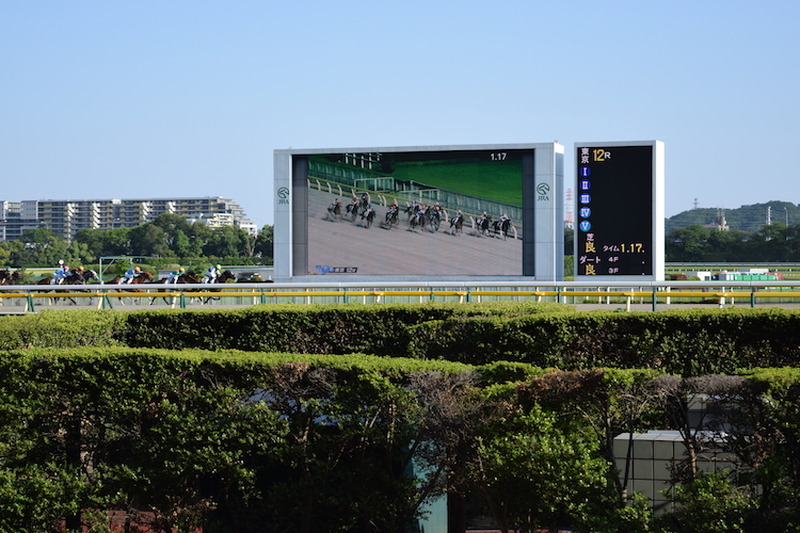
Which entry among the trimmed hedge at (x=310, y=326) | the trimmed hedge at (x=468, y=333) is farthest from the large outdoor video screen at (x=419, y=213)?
the trimmed hedge at (x=310, y=326)

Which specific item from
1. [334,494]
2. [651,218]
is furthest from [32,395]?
[651,218]

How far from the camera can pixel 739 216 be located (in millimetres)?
162625

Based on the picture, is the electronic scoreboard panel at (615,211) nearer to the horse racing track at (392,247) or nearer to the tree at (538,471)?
the horse racing track at (392,247)

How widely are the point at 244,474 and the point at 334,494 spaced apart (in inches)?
26.3

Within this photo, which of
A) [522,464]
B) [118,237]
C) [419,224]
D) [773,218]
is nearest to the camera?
[522,464]

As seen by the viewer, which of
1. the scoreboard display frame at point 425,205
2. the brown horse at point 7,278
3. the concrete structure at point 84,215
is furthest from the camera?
the concrete structure at point 84,215

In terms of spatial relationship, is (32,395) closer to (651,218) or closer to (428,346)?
(428,346)

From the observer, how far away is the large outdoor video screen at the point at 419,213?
24266 millimetres

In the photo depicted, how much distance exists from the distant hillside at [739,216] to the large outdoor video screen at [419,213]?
448ft

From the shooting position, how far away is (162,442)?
7707 mm

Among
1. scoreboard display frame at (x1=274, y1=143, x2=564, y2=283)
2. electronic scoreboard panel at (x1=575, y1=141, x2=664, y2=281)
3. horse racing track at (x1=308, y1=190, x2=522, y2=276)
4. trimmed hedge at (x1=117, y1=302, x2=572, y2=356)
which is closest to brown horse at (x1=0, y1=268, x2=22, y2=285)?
scoreboard display frame at (x1=274, y1=143, x2=564, y2=283)

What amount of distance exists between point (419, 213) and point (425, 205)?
0.24 meters

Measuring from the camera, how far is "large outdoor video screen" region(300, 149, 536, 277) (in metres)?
24.3

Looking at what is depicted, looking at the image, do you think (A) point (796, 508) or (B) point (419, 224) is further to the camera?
(B) point (419, 224)
